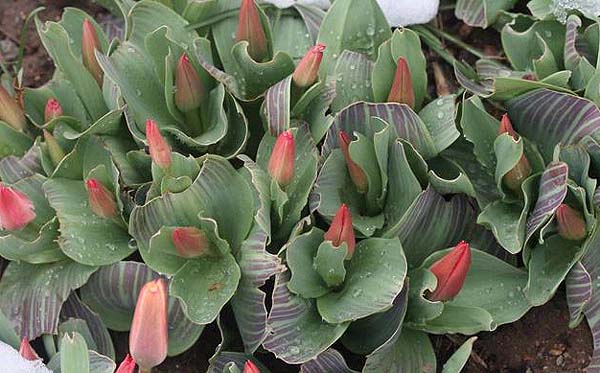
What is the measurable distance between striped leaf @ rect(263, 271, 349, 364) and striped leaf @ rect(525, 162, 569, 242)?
316 millimetres

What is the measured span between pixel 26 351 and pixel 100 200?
0.24 meters

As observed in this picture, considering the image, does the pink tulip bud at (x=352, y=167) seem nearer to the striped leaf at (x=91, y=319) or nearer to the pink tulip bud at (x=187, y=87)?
the pink tulip bud at (x=187, y=87)

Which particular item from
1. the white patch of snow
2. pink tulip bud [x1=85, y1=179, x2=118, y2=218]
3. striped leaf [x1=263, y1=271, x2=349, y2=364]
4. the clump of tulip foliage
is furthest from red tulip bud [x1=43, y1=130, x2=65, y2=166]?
striped leaf [x1=263, y1=271, x2=349, y2=364]

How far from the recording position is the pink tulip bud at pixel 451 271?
121cm

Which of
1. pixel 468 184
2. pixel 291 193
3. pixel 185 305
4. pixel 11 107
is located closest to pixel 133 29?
pixel 11 107

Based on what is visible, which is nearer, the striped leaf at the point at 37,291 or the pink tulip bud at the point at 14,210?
the pink tulip bud at the point at 14,210

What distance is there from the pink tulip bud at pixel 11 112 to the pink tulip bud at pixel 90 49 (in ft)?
0.44

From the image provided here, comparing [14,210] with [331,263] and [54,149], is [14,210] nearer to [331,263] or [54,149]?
[54,149]

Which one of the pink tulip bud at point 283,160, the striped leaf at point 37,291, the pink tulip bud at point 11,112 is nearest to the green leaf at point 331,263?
the pink tulip bud at point 283,160

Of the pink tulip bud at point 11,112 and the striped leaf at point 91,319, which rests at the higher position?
the pink tulip bud at point 11,112

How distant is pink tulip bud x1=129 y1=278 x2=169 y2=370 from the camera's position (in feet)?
3.33

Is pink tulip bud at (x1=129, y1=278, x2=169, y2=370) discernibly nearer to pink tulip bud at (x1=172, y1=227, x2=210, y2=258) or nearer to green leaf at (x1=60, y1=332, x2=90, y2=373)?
green leaf at (x1=60, y1=332, x2=90, y2=373)

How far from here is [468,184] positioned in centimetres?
135

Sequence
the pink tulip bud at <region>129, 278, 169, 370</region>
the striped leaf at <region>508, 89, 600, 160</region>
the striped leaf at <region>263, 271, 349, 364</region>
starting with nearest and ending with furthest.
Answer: the pink tulip bud at <region>129, 278, 169, 370</region>, the striped leaf at <region>263, 271, 349, 364</region>, the striped leaf at <region>508, 89, 600, 160</region>
